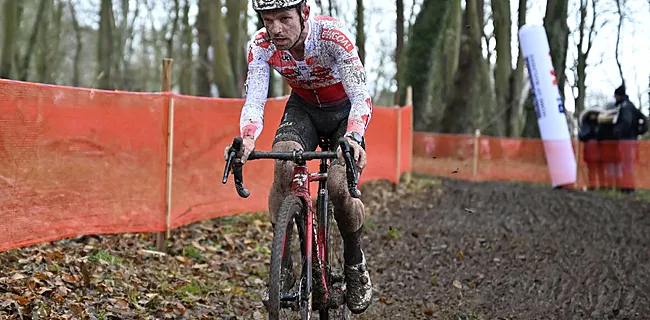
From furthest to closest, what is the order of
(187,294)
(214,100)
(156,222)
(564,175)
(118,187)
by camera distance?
(564,175), (214,100), (156,222), (118,187), (187,294)

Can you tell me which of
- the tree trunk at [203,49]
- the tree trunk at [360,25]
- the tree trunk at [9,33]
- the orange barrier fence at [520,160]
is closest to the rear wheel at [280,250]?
the orange barrier fence at [520,160]

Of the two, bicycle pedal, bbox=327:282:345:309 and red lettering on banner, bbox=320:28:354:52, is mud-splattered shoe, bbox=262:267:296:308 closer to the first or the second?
bicycle pedal, bbox=327:282:345:309

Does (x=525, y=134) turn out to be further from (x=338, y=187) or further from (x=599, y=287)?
(x=338, y=187)

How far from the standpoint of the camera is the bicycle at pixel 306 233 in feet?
11.7

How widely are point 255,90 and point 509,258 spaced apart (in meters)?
4.72

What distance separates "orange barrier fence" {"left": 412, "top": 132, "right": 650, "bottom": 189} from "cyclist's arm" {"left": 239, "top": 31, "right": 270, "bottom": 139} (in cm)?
1227

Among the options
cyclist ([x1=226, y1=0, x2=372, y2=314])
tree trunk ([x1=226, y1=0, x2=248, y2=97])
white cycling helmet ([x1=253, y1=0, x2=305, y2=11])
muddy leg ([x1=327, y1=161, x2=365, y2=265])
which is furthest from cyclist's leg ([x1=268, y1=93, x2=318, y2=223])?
tree trunk ([x1=226, y1=0, x2=248, y2=97])

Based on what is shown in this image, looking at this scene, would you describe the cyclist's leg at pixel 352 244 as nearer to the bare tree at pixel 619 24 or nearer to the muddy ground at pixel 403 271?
the muddy ground at pixel 403 271

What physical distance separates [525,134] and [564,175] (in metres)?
6.10

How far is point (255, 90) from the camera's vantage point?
164 inches

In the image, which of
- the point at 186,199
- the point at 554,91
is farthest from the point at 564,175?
the point at 186,199

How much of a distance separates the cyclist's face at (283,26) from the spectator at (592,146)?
12750 millimetres

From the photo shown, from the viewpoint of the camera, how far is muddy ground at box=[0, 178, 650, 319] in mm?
5214

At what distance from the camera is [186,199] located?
288 inches
